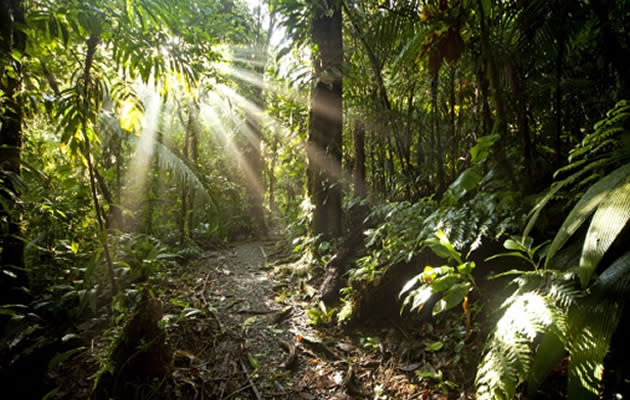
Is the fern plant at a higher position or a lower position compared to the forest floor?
higher

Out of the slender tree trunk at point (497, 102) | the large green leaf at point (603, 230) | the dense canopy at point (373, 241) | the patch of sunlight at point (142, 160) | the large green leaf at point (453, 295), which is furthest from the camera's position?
the patch of sunlight at point (142, 160)

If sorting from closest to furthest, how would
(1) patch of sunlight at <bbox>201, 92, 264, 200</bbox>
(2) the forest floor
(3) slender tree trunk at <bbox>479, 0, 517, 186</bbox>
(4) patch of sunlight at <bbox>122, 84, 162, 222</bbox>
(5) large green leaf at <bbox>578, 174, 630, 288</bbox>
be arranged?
(5) large green leaf at <bbox>578, 174, 630, 288</bbox>, (2) the forest floor, (3) slender tree trunk at <bbox>479, 0, 517, 186</bbox>, (4) patch of sunlight at <bbox>122, 84, 162, 222</bbox>, (1) patch of sunlight at <bbox>201, 92, 264, 200</bbox>

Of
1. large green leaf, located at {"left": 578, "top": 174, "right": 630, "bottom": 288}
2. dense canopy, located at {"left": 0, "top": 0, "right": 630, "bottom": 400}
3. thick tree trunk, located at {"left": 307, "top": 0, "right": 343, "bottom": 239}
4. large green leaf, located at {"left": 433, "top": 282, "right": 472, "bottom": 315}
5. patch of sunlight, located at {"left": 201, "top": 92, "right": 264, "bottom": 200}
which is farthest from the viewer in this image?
patch of sunlight, located at {"left": 201, "top": 92, "right": 264, "bottom": 200}

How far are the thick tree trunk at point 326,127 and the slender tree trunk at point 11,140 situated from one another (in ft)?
11.3

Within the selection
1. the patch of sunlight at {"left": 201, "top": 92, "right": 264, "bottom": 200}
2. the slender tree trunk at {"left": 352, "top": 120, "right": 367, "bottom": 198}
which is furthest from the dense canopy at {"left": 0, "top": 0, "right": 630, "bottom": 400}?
the patch of sunlight at {"left": 201, "top": 92, "right": 264, "bottom": 200}

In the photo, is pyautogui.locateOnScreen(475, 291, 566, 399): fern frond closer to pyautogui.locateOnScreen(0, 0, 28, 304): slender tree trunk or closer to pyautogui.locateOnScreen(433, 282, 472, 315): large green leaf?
pyautogui.locateOnScreen(433, 282, 472, 315): large green leaf

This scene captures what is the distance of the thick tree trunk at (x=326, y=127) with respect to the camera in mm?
4902

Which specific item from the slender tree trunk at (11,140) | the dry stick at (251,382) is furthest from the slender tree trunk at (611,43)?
the slender tree trunk at (11,140)

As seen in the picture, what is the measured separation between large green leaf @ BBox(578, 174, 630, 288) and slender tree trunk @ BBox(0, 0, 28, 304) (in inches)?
128

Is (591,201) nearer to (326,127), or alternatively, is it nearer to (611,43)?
(611,43)

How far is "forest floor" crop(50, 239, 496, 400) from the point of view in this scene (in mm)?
2127

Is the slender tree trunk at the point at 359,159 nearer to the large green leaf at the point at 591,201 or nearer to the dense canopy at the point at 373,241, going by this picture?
the dense canopy at the point at 373,241

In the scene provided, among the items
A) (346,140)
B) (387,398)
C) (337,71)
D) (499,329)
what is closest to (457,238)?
(499,329)

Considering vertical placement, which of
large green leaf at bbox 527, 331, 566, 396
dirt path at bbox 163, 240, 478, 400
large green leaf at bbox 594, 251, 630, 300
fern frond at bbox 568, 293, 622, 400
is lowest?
dirt path at bbox 163, 240, 478, 400
